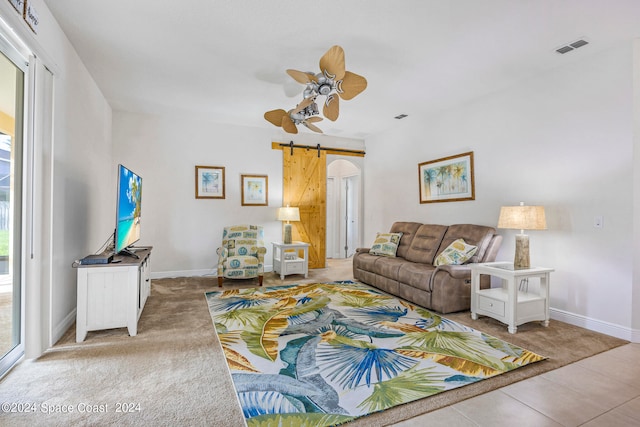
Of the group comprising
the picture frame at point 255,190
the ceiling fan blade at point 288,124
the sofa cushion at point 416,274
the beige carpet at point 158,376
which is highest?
the ceiling fan blade at point 288,124

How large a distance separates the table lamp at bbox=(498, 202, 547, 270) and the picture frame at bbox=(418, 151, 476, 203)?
1.09 m

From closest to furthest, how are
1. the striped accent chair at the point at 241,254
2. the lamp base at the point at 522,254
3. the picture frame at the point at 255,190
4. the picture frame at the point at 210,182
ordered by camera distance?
the lamp base at the point at 522,254
the striped accent chair at the point at 241,254
the picture frame at the point at 210,182
the picture frame at the point at 255,190

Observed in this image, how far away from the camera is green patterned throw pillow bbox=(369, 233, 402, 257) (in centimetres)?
470

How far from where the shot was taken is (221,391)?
1.93m

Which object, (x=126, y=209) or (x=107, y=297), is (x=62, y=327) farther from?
(x=126, y=209)

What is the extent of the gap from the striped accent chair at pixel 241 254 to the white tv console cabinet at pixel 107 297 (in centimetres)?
182

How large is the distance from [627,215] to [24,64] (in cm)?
494

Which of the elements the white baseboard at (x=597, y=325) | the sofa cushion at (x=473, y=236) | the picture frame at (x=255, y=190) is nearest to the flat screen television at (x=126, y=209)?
the picture frame at (x=255, y=190)

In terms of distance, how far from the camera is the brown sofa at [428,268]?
3441 millimetres

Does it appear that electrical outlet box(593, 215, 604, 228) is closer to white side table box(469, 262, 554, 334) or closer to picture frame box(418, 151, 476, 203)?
white side table box(469, 262, 554, 334)

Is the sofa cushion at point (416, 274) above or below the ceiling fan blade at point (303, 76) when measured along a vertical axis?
below

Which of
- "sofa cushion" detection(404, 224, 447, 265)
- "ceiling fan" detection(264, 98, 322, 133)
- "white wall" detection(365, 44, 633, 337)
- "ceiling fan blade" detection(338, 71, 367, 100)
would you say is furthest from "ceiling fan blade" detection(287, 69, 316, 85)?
"sofa cushion" detection(404, 224, 447, 265)

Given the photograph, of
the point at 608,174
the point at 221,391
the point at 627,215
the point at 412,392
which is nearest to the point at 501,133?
the point at 608,174

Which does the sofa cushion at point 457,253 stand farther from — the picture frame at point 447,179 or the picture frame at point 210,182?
the picture frame at point 210,182
